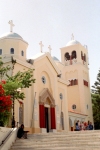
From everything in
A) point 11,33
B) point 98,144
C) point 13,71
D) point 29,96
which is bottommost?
point 98,144

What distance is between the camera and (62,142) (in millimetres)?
12227

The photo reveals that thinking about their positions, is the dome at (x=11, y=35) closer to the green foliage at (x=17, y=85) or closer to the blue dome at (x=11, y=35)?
the blue dome at (x=11, y=35)

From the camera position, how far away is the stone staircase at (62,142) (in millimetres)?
11201

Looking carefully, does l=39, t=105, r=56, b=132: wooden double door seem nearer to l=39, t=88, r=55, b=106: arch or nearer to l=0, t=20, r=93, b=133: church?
l=0, t=20, r=93, b=133: church

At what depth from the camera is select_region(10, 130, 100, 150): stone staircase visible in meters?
11.2

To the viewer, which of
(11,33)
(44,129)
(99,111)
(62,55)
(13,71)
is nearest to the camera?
(13,71)

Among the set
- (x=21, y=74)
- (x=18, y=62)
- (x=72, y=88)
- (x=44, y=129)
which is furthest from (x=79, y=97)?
(x=21, y=74)

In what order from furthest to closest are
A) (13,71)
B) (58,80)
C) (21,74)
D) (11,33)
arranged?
(58,80), (11,33), (13,71), (21,74)

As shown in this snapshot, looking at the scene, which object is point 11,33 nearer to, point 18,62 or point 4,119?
point 18,62

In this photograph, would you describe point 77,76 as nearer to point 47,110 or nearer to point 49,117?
point 47,110

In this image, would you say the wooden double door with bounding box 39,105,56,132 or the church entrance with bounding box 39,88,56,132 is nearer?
the church entrance with bounding box 39,88,56,132

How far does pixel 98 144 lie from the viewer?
36.2 feet

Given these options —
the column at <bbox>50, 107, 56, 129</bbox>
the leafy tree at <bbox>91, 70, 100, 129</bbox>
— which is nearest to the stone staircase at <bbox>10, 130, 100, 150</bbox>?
the column at <bbox>50, 107, 56, 129</bbox>

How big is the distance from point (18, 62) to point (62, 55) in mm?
17388
